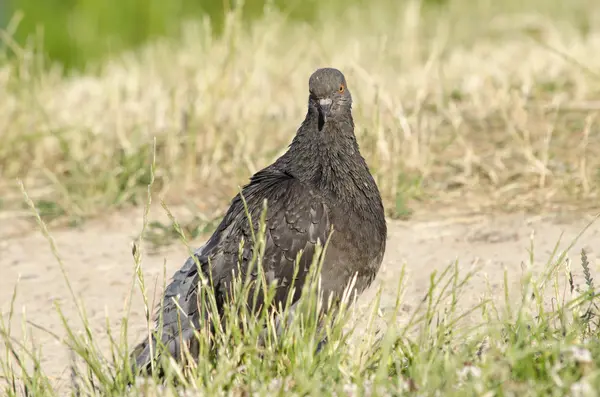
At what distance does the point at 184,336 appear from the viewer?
3807mm

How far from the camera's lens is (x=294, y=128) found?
684cm

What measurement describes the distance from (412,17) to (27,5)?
6934mm

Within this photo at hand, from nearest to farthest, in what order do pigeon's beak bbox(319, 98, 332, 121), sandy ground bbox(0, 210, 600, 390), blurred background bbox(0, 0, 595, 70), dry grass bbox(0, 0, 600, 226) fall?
pigeon's beak bbox(319, 98, 332, 121) < sandy ground bbox(0, 210, 600, 390) < dry grass bbox(0, 0, 600, 226) < blurred background bbox(0, 0, 595, 70)

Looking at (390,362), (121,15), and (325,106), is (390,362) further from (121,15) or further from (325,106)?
(121,15)

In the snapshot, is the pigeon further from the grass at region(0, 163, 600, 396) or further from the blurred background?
the blurred background

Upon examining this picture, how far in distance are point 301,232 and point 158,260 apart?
5.17 feet

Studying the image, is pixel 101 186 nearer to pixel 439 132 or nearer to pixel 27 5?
pixel 439 132

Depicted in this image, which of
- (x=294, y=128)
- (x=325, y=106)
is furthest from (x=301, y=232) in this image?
(x=294, y=128)

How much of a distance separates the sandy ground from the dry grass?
0.25 metres

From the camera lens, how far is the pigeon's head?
414 cm

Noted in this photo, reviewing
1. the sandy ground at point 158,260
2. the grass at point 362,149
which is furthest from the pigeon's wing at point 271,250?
the sandy ground at point 158,260

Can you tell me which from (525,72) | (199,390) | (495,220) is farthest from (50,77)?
(199,390)

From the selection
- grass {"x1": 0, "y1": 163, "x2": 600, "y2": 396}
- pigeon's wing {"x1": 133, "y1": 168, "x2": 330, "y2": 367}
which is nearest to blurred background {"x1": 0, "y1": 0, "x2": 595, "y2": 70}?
pigeon's wing {"x1": 133, "y1": 168, "x2": 330, "y2": 367}

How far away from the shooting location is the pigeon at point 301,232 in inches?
151
